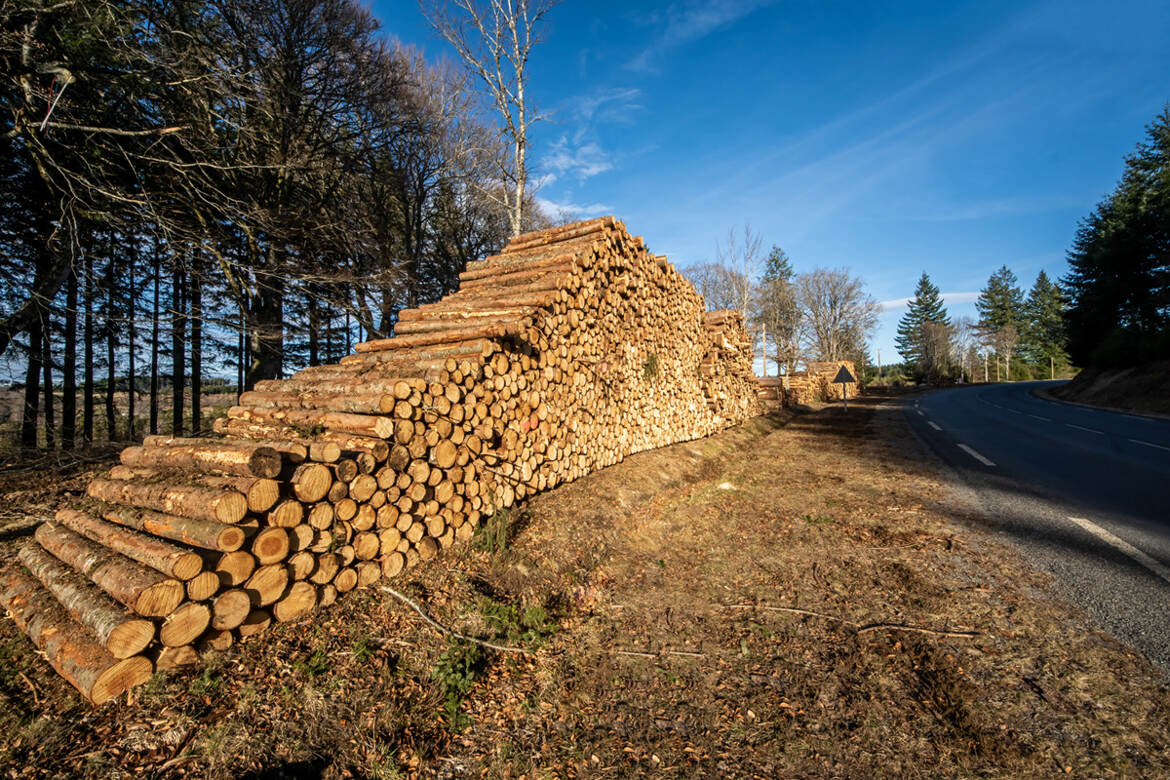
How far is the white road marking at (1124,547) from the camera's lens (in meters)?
3.69

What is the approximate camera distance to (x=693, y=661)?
2.99 meters

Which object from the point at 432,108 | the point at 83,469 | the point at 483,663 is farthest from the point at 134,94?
the point at 432,108

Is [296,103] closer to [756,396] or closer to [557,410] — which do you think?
[557,410]

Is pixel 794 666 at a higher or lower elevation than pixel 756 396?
lower

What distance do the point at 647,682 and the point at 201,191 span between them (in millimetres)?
9780

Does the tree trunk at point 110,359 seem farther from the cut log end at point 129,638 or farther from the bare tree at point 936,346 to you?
the bare tree at point 936,346

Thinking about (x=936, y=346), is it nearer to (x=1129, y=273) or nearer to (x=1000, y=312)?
(x=1000, y=312)

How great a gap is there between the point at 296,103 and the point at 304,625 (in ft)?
45.6

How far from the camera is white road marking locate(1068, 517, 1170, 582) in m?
3.69

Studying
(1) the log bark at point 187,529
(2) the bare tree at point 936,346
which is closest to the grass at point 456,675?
(1) the log bark at point 187,529

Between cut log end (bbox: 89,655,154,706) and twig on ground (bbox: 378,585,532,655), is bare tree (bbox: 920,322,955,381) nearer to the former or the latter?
twig on ground (bbox: 378,585,532,655)

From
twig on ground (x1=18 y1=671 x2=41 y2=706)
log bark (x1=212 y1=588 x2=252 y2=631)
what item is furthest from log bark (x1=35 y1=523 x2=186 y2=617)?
twig on ground (x1=18 y1=671 x2=41 y2=706)

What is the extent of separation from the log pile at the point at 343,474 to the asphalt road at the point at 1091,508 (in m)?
4.71

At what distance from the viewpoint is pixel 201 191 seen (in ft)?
25.0
